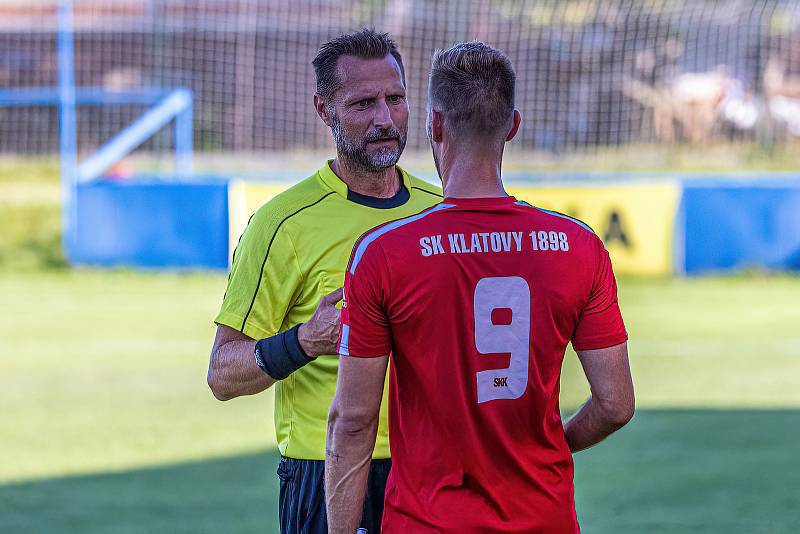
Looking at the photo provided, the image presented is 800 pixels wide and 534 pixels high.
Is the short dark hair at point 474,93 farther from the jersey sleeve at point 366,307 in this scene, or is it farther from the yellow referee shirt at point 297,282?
the yellow referee shirt at point 297,282

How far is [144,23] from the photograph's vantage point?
24656 millimetres

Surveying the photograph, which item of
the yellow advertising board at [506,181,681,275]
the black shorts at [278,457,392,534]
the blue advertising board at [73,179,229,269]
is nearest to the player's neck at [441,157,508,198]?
the black shorts at [278,457,392,534]

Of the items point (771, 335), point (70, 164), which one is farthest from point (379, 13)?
point (771, 335)

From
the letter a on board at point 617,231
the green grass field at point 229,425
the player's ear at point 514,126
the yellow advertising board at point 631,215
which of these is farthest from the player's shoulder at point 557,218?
the letter a on board at point 617,231

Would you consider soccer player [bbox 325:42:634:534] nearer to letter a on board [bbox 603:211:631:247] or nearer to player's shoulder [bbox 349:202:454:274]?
player's shoulder [bbox 349:202:454:274]

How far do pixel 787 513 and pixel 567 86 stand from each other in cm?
1781

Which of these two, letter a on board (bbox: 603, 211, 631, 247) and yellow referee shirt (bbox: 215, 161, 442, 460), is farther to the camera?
letter a on board (bbox: 603, 211, 631, 247)

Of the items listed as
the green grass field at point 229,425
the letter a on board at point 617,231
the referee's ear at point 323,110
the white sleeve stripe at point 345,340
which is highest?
the referee's ear at point 323,110

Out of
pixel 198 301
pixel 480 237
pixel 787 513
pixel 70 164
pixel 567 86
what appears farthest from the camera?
pixel 567 86

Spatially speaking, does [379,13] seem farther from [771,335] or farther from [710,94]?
[771,335]

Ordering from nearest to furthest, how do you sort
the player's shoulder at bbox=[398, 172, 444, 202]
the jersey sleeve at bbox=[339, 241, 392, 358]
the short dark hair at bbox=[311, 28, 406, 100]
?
1. the jersey sleeve at bbox=[339, 241, 392, 358]
2. the short dark hair at bbox=[311, 28, 406, 100]
3. the player's shoulder at bbox=[398, 172, 444, 202]

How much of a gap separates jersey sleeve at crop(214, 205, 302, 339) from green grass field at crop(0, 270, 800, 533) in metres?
3.03

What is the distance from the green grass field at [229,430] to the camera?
6645 mm

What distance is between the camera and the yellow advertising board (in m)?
16.6
